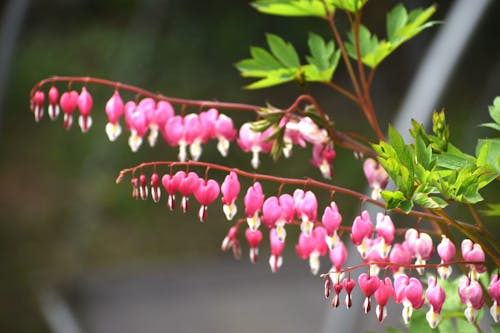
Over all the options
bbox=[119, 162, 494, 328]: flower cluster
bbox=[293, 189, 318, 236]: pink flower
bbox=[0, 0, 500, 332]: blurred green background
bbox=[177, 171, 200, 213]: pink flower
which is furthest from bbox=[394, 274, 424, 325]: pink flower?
bbox=[0, 0, 500, 332]: blurred green background

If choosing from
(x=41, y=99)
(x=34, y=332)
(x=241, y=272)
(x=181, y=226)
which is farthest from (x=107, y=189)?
(x=41, y=99)

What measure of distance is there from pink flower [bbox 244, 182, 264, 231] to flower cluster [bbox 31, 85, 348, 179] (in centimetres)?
7

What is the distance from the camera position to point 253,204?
0.78m

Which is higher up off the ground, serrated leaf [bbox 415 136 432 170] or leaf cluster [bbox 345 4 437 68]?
leaf cluster [bbox 345 4 437 68]

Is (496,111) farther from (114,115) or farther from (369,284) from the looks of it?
(114,115)

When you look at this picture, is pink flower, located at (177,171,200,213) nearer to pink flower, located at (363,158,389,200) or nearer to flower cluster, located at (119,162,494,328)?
flower cluster, located at (119,162,494,328)

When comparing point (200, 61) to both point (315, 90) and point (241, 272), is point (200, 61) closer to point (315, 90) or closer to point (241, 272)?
point (315, 90)

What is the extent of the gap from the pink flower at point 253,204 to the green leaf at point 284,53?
171mm

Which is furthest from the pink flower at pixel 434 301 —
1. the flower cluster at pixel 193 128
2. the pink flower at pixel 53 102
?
the pink flower at pixel 53 102

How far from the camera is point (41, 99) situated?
3.10 ft

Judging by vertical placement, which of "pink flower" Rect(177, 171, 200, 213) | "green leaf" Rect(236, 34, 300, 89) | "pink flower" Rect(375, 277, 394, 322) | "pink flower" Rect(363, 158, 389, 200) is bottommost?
"pink flower" Rect(375, 277, 394, 322)

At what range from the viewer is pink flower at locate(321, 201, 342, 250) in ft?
2.54

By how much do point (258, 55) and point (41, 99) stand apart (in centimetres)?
24

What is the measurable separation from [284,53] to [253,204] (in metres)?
0.20
